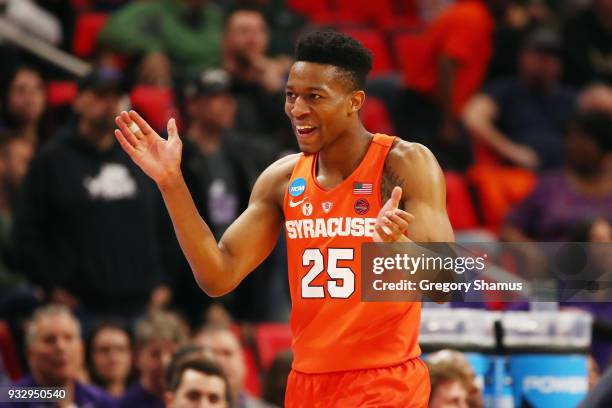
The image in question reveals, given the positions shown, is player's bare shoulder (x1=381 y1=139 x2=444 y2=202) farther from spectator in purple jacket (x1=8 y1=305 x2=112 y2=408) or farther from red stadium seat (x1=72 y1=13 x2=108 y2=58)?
red stadium seat (x1=72 y1=13 x2=108 y2=58)

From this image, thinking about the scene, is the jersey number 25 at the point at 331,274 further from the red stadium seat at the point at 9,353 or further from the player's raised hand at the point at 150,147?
the red stadium seat at the point at 9,353

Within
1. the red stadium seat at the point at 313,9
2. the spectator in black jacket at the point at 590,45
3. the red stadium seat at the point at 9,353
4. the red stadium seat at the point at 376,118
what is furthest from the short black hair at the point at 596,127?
the red stadium seat at the point at 9,353

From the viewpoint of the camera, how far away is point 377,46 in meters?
11.8

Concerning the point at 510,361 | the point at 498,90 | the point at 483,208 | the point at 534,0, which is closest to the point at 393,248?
the point at 510,361

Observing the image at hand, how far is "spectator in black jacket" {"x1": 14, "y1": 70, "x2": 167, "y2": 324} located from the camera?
26.3ft

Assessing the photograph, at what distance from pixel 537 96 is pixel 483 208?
1.15m

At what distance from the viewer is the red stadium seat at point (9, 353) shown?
768 centimetres

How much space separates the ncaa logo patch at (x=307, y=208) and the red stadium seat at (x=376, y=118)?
17.2 feet

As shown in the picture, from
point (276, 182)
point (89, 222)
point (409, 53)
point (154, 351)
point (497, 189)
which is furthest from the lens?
point (409, 53)

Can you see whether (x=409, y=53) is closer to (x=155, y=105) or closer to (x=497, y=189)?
(x=497, y=189)

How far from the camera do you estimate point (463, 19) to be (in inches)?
426

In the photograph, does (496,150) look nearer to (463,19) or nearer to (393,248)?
(463,19)

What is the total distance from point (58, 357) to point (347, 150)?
273cm

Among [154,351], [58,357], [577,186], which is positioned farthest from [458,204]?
[58,357]
